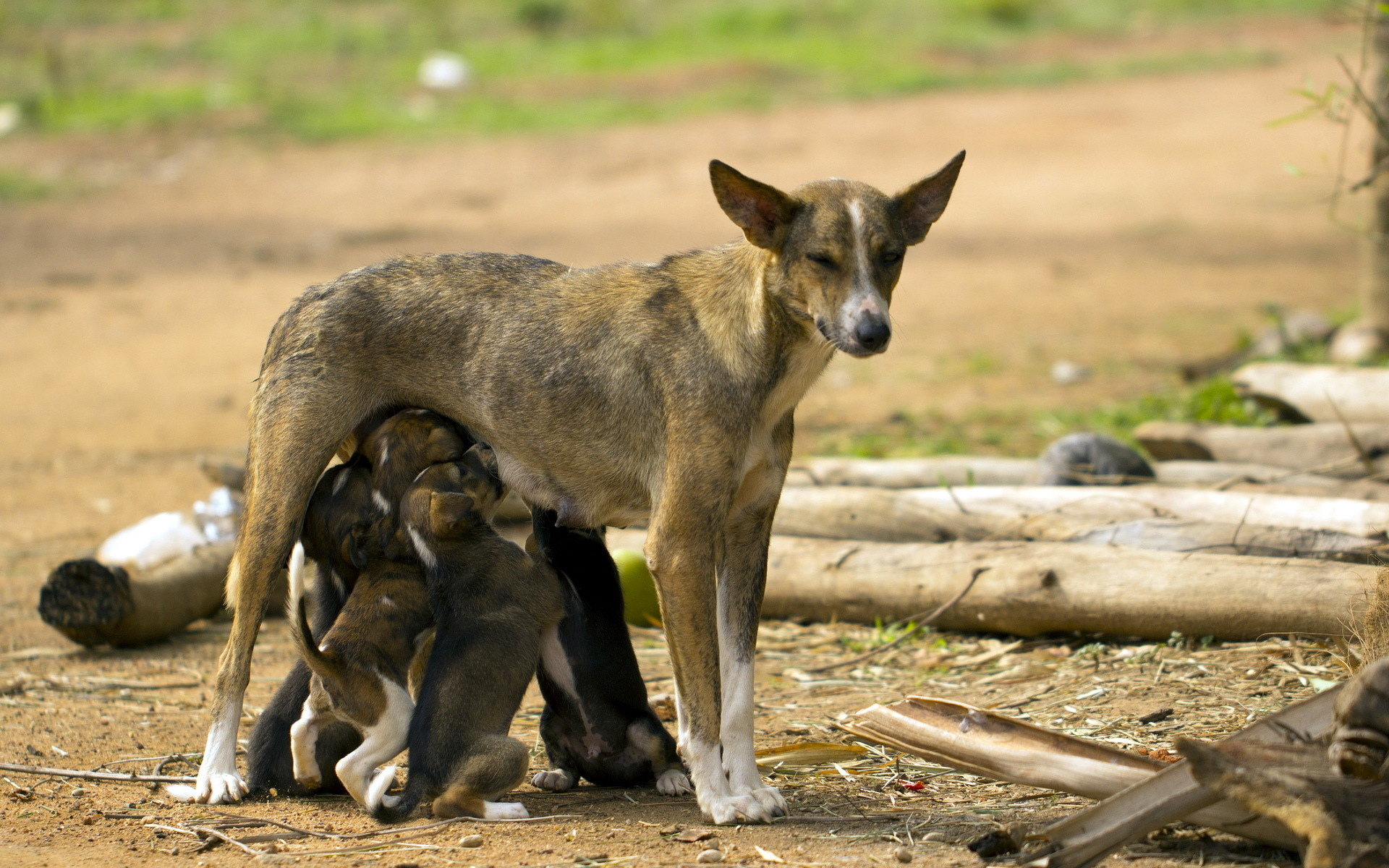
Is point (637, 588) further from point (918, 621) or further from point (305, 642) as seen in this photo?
point (305, 642)

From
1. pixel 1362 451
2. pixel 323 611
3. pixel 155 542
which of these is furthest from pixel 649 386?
pixel 1362 451

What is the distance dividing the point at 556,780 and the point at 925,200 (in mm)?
2586

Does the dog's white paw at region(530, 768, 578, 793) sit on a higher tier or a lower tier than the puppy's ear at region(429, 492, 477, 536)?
lower

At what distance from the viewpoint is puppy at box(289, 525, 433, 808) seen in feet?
15.1

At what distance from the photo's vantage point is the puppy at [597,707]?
4.98 m

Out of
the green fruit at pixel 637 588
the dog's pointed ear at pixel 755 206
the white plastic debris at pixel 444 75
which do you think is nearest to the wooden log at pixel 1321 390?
the green fruit at pixel 637 588

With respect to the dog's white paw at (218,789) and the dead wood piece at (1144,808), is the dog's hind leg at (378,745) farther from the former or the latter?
the dead wood piece at (1144,808)

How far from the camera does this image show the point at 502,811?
4.51 meters

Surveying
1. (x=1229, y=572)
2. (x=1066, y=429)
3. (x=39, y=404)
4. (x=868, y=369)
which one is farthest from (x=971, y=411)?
(x=39, y=404)

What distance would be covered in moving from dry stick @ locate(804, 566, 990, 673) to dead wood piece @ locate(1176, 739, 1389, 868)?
9.02ft

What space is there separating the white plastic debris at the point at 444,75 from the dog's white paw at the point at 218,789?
21.0 meters

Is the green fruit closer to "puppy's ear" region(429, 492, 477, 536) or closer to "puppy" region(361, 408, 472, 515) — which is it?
"puppy" region(361, 408, 472, 515)

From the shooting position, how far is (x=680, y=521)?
472cm

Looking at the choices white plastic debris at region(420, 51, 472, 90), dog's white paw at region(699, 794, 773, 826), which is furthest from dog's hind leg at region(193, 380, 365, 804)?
white plastic debris at region(420, 51, 472, 90)
